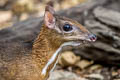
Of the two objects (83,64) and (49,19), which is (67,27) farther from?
(83,64)

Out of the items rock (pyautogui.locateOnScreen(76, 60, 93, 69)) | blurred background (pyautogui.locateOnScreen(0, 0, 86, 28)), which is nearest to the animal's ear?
rock (pyautogui.locateOnScreen(76, 60, 93, 69))

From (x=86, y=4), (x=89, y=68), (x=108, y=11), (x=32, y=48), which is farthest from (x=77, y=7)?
(x=32, y=48)

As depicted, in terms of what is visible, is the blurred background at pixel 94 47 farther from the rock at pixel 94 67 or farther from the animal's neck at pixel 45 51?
the animal's neck at pixel 45 51

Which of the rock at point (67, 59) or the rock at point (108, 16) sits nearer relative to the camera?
the rock at point (108, 16)

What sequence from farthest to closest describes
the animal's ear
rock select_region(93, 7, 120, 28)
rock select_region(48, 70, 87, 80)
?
rock select_region(93, 7, 120, 28) → rock select_region(48, 70, 87, 80) → the animal's ear

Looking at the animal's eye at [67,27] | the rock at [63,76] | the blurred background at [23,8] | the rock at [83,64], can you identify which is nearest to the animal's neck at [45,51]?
the animal's eye at [67,27]

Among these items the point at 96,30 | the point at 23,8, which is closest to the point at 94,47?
the point at 96,30

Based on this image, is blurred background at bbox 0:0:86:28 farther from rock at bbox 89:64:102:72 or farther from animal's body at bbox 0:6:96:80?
animal's body at bbox 0:6:96:80
